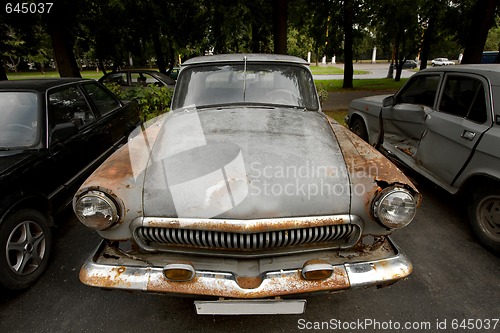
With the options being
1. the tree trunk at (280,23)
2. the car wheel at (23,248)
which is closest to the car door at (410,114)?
the car wheel at (23,248)

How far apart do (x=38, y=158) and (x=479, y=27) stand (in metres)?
11.3

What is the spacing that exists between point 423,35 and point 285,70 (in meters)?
21.0

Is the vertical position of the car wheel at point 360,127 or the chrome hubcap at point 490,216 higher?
the car wheel at point 360,127

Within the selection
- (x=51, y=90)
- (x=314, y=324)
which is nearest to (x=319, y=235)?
(x=314, y=324)

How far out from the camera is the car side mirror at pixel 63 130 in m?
3.28

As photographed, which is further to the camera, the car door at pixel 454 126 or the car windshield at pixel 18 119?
the car door at pixel 454 126

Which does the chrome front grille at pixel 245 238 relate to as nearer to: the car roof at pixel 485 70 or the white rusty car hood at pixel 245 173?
the white rusty car hood at pixel 245 173

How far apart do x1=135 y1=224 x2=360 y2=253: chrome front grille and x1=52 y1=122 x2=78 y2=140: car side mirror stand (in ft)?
6.22

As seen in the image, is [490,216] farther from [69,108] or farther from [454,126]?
[69,108]

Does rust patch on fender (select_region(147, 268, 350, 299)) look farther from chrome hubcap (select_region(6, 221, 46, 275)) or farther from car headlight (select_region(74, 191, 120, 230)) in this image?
chrome hubcap (select_region(6, 221, 46, 275))

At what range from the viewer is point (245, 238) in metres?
2.03

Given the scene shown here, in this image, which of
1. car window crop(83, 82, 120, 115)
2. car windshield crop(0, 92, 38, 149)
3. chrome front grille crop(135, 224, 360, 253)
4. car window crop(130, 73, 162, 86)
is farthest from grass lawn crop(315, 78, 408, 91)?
chrome front grille crop(135, 224, 360, 253)

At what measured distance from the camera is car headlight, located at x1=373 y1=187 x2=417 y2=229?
2.08m

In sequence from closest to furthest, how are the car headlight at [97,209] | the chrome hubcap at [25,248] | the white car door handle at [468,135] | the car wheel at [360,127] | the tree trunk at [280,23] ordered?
the car headlight at [97,209], the chrome hubcap at [25,248], the white car door handle at [468,135], the car wheel at [360,127], the tree trunk at [280,23]
